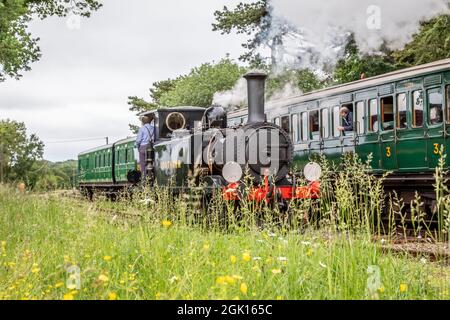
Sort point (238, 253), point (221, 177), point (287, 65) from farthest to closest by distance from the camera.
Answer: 1. point (287, 65)
2. point (221, 177)
3. point (238, 253)

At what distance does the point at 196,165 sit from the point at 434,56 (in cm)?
808

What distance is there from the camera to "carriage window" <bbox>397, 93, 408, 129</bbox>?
13062 millimetres

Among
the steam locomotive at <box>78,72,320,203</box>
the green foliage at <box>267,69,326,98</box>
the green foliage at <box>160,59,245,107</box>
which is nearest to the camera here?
the steam locomotive at <box>78,72,320,203</box>

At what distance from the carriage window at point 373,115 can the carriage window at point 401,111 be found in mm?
712

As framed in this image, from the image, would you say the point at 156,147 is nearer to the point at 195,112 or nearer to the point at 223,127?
the point at 195,112

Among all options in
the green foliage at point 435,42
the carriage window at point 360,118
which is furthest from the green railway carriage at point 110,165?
the green foliage at point 435,42

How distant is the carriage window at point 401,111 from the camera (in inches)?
514

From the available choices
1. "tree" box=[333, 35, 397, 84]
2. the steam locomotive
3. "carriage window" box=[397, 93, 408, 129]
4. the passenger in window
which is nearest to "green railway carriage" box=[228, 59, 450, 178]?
"carriage window" box=[397, 93, 408, 129]

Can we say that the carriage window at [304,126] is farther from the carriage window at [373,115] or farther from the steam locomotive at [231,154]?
the steam locomotive at [231,154]

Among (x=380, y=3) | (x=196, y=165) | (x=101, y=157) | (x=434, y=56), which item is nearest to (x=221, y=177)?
(x=196, y=165)

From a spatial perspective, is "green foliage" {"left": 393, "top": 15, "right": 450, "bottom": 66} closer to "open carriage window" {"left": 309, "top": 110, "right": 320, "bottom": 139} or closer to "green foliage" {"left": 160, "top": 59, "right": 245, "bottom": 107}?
"open carriage window" {"left": 309, "top": 110, "right": 320, "bottom": 139}

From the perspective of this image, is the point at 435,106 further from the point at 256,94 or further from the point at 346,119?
the point at 256,94

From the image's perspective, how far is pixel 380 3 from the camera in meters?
13.0

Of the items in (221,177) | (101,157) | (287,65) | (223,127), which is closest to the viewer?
(221,177)
